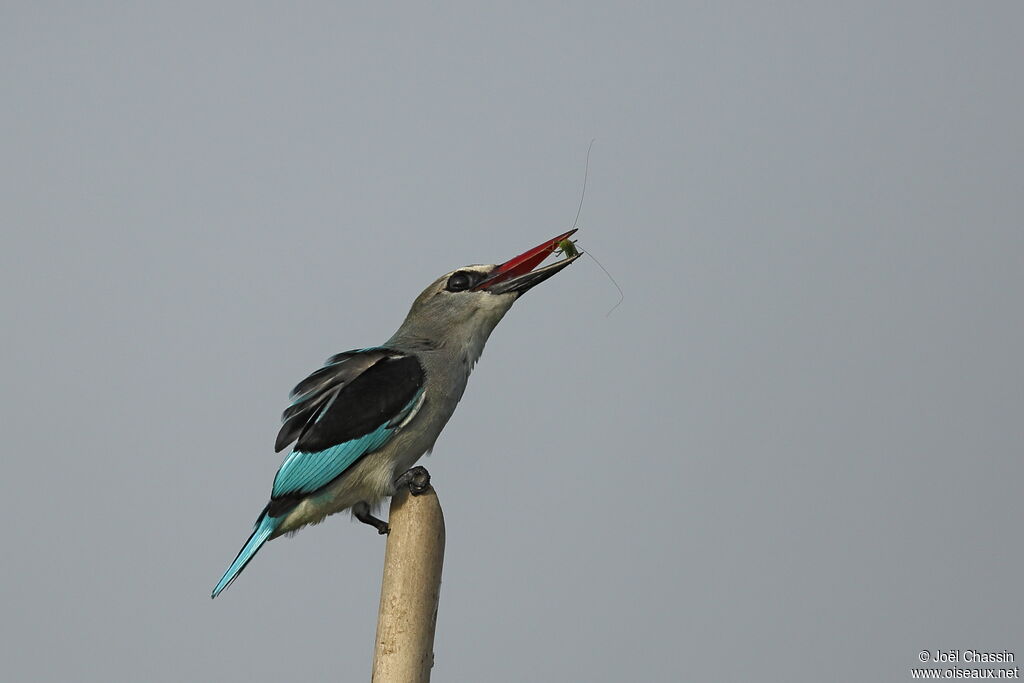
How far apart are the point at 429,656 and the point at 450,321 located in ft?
4.48

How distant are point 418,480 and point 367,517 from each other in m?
0.48

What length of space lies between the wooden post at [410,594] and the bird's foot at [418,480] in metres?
0.04

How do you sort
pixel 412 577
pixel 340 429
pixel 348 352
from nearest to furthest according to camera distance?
pixel 412 577 < pixel 340 429 < pixel 348 352

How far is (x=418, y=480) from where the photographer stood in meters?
4.10

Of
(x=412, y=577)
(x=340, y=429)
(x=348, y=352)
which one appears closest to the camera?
(x=412, y=577)

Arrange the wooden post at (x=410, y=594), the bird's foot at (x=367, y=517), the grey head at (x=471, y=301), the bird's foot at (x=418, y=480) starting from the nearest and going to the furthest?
the wooden post at (x=410, y=594)
the bird's foot at (x=418, y=480)
the bird's foot at (x=367, y=517)
the grey head at (x=471, y=301)

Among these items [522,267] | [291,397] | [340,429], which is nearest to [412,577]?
[340,429]

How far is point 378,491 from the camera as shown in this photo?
4.26 m

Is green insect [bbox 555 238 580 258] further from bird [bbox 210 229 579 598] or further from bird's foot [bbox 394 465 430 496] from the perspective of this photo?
bird's foot [bbox 394 465 430 496]

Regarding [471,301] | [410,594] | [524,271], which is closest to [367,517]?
[410,594]

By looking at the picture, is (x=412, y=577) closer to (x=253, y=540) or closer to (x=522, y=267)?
(x=253, y=540)

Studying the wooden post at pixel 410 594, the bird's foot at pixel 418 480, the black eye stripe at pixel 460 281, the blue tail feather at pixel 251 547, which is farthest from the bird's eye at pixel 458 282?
the blue tail feather at pixel 251 547

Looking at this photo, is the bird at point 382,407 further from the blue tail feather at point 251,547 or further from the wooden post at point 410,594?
the wooden post at point 410,594

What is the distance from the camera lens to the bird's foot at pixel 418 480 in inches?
161
